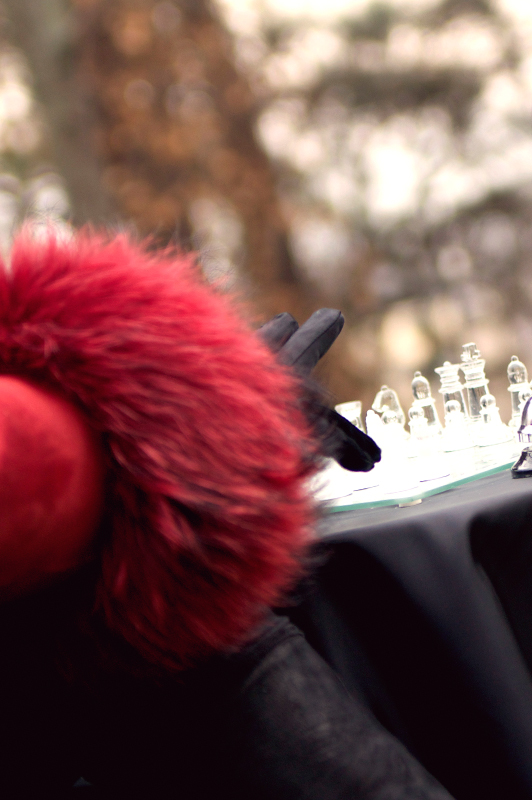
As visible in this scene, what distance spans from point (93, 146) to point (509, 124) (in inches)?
77.0

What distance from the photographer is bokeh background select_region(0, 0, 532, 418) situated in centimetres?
318

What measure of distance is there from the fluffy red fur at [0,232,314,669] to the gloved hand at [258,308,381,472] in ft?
0.64

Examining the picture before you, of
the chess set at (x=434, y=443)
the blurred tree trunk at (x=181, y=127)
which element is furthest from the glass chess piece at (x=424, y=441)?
the blurred tree trunk at (x=181, y=127)

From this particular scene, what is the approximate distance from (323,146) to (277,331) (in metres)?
3.25

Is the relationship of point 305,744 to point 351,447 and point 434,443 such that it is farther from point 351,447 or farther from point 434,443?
point 434,443

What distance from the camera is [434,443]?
1.08 metres

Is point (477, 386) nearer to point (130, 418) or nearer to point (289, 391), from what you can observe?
point (289, 391)

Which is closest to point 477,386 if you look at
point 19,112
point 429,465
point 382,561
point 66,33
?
point 429,465

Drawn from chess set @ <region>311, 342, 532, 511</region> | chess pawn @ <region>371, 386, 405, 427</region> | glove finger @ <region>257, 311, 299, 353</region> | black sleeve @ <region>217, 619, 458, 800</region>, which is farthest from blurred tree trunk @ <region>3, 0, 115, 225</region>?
black sleeve @ <region>217, 619, 458, 800</region>

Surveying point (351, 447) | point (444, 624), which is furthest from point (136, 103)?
point (444, 624)

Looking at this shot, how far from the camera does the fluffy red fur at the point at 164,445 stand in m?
0.49

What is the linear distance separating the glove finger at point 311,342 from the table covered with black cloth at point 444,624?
177mm

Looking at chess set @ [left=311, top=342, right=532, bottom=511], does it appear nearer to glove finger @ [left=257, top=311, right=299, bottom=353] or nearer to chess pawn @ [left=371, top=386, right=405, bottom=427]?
chess pawn @ [left=371, top=386, right=405, bottom=427]

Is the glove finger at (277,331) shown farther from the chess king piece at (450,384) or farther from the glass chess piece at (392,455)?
the chess king piece at (450,384)
